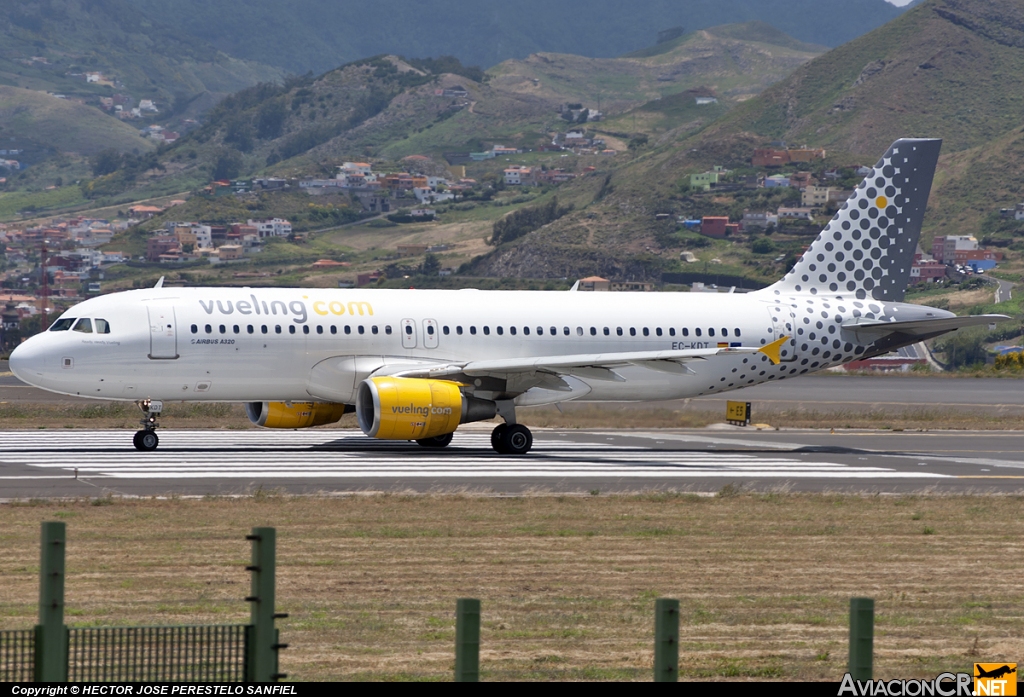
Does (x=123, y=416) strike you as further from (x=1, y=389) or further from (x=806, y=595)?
(x=806, y=595)

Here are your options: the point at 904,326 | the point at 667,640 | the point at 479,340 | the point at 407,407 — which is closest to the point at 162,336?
the point at 407,407

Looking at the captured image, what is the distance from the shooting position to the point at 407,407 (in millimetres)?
29203

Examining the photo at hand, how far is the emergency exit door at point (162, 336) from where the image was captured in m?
30.1

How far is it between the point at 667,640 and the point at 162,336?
80.1ft

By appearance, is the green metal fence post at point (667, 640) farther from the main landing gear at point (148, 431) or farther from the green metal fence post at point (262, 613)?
the main landing gear at point (148, 431)

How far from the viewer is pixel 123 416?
42281 millimetres

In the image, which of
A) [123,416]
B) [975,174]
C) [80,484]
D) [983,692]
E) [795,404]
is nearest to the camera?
[983,692]

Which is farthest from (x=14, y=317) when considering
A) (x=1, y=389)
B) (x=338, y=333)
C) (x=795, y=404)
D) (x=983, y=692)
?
(x=983, y=692)

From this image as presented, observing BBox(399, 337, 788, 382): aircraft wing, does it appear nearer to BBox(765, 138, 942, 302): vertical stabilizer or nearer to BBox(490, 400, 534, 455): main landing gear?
BBox(490, 400, 534, 455): main landing gear

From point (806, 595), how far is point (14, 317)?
16646 centimetres

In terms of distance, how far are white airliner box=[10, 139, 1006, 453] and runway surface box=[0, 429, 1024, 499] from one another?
128 cm

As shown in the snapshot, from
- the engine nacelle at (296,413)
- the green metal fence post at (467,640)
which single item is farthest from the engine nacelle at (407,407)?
the green metal fence post at (467,640)

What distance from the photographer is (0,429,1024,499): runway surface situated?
24.5 metres

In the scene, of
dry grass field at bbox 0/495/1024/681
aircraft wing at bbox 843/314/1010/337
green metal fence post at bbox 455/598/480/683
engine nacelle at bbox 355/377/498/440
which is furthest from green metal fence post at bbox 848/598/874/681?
aircraft wing at bbox 843/314/1010/337
